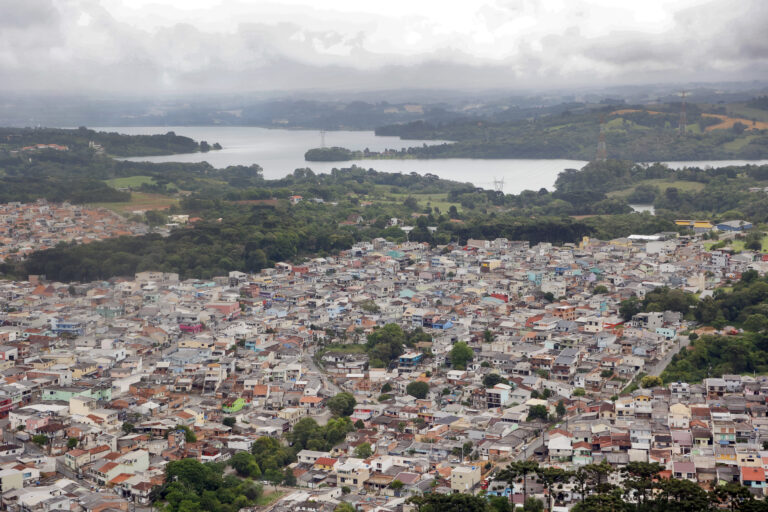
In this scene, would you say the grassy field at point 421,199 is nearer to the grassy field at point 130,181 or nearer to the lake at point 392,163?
the lake at point 392,163

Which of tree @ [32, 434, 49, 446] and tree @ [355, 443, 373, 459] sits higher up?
tree @ [32, 434, 49, 446]

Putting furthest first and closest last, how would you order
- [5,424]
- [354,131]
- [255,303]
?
[354,131], [255,303], [5,424]

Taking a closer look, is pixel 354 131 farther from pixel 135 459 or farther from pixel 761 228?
pixel 135 459

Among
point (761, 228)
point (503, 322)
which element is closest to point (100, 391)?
point (503, 322)

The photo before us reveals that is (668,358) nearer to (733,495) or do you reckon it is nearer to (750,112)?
(733,495)

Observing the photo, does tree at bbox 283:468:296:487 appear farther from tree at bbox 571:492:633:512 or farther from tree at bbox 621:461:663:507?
tree at bbox 621:461:663:507

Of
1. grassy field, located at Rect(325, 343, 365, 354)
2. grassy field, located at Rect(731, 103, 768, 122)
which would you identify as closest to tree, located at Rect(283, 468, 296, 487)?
grassy field, located at Rect(325, 343, 365, 354)
